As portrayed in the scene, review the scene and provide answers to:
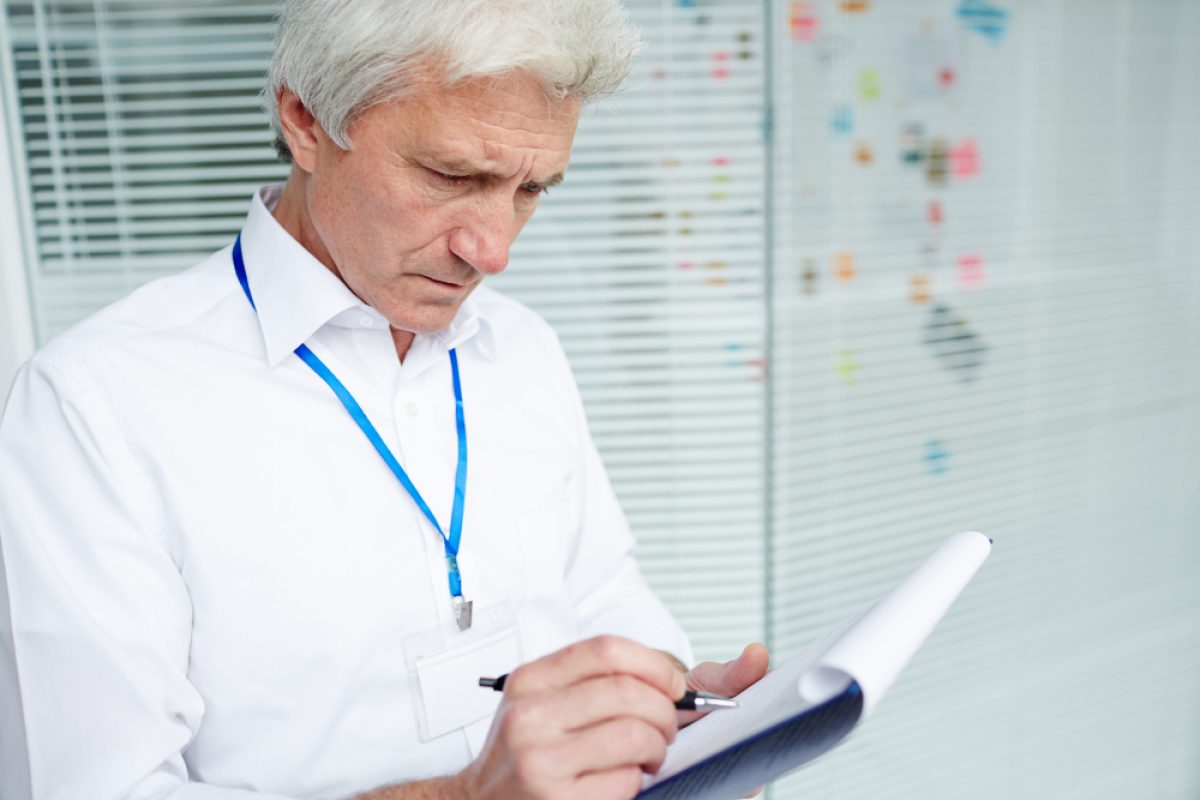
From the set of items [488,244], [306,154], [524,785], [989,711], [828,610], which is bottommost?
[989,711]

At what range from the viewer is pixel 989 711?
256 centimetres

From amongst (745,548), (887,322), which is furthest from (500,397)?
(887,322)

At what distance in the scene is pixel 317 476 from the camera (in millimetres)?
1039

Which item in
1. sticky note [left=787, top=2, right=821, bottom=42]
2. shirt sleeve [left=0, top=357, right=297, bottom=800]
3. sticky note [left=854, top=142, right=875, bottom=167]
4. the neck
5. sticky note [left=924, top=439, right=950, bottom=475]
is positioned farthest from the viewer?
sticky note [left=924, top=439, right=950, bottom=475]

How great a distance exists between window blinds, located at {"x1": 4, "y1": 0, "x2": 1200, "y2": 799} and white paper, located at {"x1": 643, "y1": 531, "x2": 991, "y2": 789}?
1.33 meters

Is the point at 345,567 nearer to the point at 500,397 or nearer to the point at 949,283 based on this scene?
the point at 500,397

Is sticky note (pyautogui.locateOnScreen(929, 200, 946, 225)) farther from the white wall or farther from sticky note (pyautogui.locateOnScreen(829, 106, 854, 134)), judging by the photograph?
the white wall

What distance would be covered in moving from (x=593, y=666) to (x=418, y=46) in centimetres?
61

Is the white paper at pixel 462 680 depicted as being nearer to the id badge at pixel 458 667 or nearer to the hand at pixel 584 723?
the id badge at pixel 458 667

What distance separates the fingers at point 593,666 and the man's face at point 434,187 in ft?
1.51

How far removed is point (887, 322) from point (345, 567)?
1660 millimetres

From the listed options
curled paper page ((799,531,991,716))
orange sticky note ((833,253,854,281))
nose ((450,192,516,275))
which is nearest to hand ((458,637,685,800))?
curled paper page ((799,531,991,716))

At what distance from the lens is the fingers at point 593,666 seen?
0.68 m

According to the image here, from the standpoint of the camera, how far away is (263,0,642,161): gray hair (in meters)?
0.87
